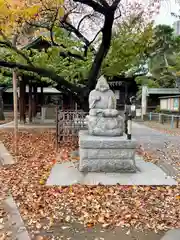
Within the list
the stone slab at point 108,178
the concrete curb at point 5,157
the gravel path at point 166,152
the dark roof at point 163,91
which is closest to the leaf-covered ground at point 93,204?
the stone slab at point 108,178

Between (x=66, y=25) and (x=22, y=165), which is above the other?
(x=66, y=25)

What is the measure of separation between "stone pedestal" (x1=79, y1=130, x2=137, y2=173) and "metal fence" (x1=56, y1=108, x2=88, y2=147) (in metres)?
3.03

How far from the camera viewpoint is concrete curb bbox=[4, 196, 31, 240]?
312 cm

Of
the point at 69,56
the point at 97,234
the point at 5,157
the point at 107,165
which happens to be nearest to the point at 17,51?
the point at 69,56

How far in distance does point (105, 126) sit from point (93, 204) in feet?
7.34

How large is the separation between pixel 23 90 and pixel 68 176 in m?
12.1

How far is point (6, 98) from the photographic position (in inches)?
1029

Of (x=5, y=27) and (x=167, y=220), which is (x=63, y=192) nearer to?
(x=167, y=220)

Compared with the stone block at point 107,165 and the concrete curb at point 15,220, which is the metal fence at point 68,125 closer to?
the stone block at point 107,165

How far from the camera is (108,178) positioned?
5109 mm

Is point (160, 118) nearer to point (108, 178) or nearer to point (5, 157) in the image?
point (5, 157)

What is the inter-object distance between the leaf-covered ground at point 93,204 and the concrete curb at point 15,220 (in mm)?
85

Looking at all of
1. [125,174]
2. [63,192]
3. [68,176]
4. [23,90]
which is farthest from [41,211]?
[23,90]

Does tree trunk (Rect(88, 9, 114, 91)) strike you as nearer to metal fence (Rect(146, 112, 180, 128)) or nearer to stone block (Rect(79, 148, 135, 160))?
stone block (Rect(79, 148, 135, 160))
